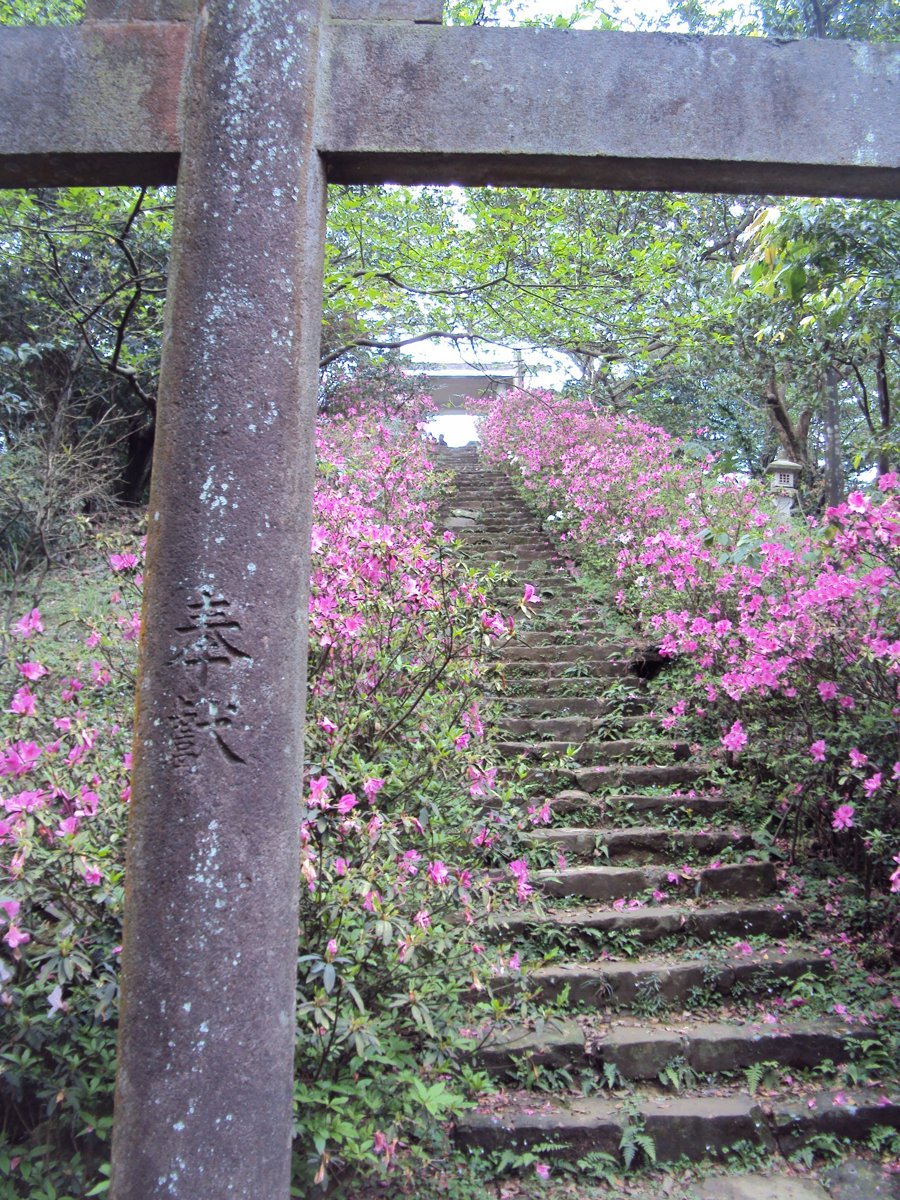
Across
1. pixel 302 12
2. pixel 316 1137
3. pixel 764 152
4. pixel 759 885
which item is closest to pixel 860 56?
pixel 764 152

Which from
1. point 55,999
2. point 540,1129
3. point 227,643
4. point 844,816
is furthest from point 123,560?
point 844,816

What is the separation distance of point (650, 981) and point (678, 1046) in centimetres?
28

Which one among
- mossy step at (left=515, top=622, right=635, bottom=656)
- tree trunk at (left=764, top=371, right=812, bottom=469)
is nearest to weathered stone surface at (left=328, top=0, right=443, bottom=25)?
mossy step at (left=515, top=622, right=635, bottom=656)

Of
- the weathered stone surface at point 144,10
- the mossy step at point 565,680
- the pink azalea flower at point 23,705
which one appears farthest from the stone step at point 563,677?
the weathered stone surface at point 144,10

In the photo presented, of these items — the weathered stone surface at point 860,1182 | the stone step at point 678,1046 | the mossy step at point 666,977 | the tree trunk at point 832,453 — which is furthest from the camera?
the tree trunk at point 832,453

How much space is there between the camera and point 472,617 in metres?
3.04

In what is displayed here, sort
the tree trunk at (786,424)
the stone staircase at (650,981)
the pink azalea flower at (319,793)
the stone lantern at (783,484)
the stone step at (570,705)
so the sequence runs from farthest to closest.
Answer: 1. the tree trunk at (786,424)
2. the stone lantern at (783,484)
3. the stone step at (570,705)
4. the stone staircase at (650,981)
5. the pink azalea flower at (319,793)

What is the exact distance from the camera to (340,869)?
83.4 inches

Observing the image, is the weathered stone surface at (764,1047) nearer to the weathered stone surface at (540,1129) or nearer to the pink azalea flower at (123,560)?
the weathered stone surface at (540,1129)

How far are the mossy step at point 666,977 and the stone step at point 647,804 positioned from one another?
3.16ft

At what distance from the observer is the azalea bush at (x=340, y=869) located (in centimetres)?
196

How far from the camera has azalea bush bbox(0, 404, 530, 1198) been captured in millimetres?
1963

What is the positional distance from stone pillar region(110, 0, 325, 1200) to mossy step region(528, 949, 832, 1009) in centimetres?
199

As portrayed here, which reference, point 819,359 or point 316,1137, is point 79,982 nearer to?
point 316,1137
